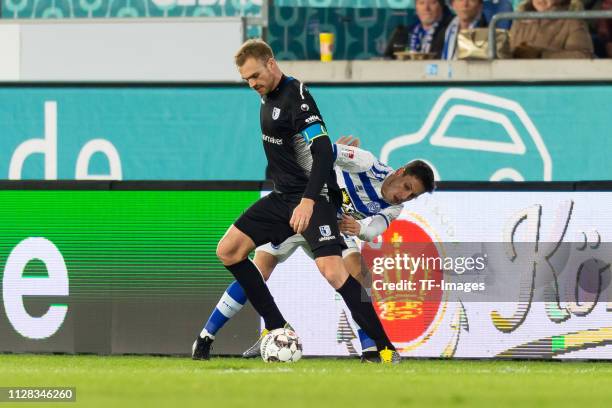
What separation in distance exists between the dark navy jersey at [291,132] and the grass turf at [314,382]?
1125 millimetres

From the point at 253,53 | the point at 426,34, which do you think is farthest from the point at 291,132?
the point at 426,34

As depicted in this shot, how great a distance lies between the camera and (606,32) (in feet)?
49.0

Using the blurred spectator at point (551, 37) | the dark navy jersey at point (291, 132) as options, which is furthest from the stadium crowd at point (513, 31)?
the dark navy jersey at point (291, 132)

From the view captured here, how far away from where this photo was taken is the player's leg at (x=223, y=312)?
9.41 meters

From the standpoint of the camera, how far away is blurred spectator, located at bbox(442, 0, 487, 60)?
14773 mm

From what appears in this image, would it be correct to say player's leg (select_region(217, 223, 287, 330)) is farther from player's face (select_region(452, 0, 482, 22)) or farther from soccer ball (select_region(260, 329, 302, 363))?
player's face (select_region(452, 0, 482, 22))

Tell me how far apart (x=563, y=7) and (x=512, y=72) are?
802 millimetres

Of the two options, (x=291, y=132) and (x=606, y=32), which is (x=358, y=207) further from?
(x=606, y=32)

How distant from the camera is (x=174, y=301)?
1034cm

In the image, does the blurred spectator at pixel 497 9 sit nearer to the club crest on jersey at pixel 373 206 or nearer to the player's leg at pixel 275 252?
the club crest on jersey at pixel 373 206

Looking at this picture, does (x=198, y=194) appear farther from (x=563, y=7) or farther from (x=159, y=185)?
(x=563, y=7)

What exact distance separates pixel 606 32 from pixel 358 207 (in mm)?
6243

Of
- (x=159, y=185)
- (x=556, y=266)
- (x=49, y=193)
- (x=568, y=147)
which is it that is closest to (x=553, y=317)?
Answer: (x=556, y=266)

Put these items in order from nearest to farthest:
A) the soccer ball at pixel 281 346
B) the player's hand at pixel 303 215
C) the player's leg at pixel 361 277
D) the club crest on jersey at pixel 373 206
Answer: the player's hand at pixel 303 215 < the soccer ball at pixel 281 346 < the player's leg at pixel 361 277 < the club crest on jersey at pixel 373 206
